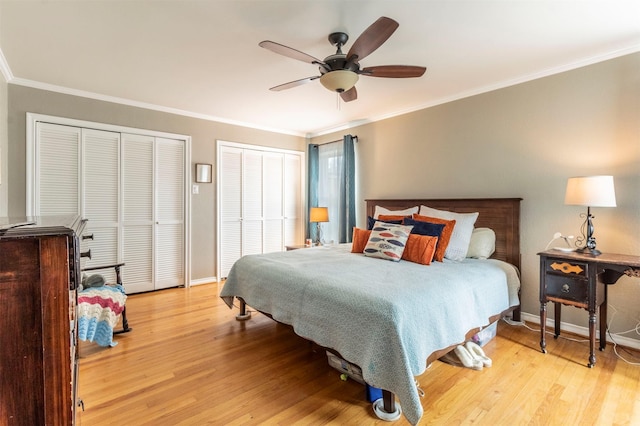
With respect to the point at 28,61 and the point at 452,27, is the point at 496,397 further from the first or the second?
the point at 28,61

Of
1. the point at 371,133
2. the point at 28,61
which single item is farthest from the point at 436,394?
the point at 28,61

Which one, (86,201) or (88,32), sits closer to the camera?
(88,32)

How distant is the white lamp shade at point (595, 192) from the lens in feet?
7.45

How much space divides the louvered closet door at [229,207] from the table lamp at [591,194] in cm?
406

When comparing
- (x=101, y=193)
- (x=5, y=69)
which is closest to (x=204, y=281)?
(x=101, y=193)

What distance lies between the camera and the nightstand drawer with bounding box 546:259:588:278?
2.28 meters

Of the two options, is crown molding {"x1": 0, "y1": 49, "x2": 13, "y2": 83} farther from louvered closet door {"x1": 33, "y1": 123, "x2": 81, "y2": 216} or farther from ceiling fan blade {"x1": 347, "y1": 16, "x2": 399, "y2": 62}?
ceiling fan blade {"x1": 347, "y1": 16, "x2": 399, "y2": 62}

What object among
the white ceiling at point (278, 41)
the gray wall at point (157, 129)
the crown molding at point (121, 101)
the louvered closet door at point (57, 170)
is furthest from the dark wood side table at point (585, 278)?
the louvered closet door at point (57, 170)

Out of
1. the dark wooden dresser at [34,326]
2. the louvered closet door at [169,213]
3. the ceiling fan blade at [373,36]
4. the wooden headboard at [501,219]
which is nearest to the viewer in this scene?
the dark wooden dresser at [34,326]

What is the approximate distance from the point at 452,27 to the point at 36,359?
2.80m

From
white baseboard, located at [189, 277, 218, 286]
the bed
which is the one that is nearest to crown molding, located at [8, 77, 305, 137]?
white baseboard, located at [189, 277, 218, 286]

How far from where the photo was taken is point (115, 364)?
7.37ft

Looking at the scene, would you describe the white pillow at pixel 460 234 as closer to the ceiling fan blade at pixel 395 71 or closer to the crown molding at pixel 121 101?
the ceiling fan blade at pixel 395 71

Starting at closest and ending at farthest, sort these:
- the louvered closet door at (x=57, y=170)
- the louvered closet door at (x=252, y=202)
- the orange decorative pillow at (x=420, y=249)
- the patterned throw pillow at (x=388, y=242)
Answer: the orange decorative pillow at (x=420, y=249)
the patterned throw pillow at (x=388, y=242)
the louvered closet door at (x=57, y=170)
the louvered closet door at (x=252, y=202)
